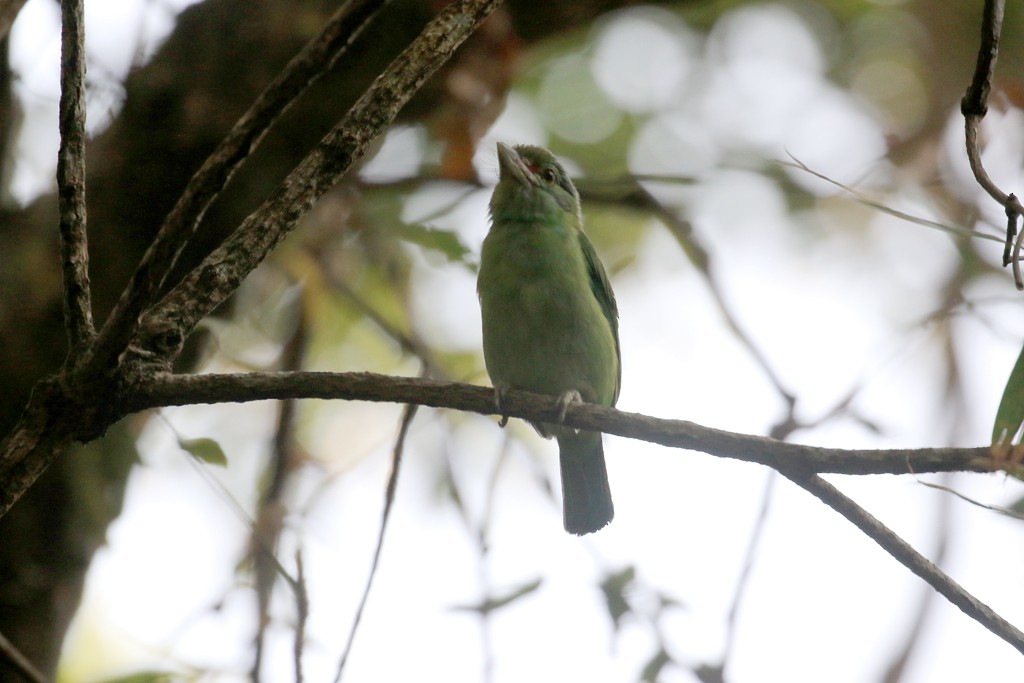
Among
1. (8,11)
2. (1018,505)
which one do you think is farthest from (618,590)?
(8,11)

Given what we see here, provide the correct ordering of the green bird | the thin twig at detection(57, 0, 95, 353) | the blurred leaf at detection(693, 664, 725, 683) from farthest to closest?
the green bird < the blurred leaf at detection(693, 664, 725, 683) < the thin twig at detection(57, 0, 95, 353)

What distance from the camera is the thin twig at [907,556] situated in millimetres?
1966

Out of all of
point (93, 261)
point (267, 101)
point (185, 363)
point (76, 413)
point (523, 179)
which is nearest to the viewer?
point (267, 101)

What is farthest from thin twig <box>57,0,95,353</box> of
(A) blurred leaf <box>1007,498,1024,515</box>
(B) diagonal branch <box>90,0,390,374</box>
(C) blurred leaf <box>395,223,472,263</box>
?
(A) blurred leaf <box>1007,498,1024,515</box>

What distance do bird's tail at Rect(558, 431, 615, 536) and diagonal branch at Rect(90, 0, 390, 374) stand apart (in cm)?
288

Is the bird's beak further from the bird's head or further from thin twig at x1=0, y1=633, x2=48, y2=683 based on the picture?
thin twig at x1=0, y1=633, x2=48, y2=683

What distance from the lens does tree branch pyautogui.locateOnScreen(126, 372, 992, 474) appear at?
1.94 metres

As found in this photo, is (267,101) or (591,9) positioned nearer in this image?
(267,101)

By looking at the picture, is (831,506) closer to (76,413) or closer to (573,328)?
(76,413)

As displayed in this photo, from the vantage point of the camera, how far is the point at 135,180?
11.1 ft

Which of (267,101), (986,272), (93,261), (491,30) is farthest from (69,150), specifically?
(986,272)

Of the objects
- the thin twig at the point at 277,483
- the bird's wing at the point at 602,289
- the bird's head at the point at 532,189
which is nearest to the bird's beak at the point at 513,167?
the bird's head at the point at 532,189

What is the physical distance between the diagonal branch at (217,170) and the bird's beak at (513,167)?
2711 mm

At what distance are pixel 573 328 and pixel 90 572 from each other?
200 centimetres
